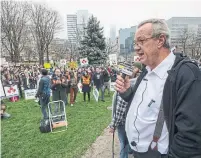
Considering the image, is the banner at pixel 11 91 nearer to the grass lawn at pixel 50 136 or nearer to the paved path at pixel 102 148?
the grass lawn at pixel 50 136

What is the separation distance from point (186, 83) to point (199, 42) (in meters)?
55.2

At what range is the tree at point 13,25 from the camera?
36.7m

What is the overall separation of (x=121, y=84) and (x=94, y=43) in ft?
111

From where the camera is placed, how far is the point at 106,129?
7.20 metres

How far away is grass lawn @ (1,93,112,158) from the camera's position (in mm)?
5480

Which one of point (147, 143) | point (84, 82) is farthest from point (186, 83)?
point (84, 82)

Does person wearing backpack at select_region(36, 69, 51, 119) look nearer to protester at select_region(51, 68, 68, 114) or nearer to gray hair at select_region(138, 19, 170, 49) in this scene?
protester at select_region(51, 68, 68, 114)

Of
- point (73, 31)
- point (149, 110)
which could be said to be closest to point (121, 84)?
point (149, 110)

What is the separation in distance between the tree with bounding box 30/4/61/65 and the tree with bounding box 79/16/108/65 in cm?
1376

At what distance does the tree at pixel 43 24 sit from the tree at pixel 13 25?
263cm

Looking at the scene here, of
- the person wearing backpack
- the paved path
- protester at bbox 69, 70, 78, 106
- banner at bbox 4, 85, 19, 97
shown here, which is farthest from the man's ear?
banner at bbox 4, 85, 19, 97

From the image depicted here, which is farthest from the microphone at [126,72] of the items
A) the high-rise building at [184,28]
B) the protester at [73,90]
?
the high-rise building at [184,28]

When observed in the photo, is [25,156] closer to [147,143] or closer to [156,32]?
[147,143]

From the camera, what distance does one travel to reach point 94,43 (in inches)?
1389
